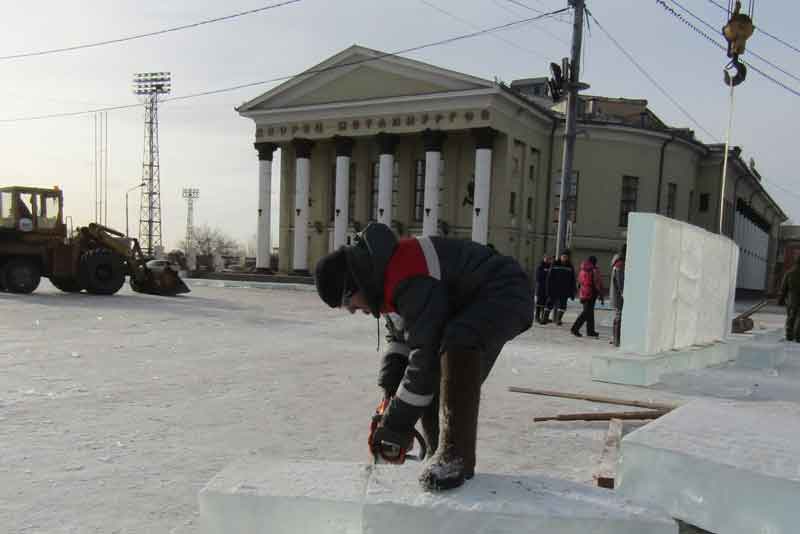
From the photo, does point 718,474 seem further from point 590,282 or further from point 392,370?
point 590,282

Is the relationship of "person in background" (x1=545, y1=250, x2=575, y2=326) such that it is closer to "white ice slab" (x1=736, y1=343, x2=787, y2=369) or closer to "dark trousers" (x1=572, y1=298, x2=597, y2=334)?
"dark trousers" (x1=572, y1=298, x2=597, y2=334)

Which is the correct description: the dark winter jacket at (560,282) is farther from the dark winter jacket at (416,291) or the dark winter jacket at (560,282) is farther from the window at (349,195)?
the window at (349,195)

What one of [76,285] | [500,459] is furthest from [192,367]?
[76,285]

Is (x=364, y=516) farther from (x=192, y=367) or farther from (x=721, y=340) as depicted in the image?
(x=721, y=340)

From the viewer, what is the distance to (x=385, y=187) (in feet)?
89.2

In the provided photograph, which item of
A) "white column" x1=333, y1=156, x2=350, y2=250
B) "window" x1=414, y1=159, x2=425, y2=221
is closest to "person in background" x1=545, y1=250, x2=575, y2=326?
"window" x1=414, y1=159, x2=425, y2=221

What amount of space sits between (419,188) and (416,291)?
26733mm

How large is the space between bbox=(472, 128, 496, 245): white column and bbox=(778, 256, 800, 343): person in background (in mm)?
14069

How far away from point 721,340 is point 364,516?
8.53 metres

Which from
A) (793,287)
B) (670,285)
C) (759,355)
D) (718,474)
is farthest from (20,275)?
(793,287)

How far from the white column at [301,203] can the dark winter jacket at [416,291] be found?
27.9 metres

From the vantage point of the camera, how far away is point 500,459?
4.06 m

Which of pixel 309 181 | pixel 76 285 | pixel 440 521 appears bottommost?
pixel 76 285

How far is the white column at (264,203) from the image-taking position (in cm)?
3055
